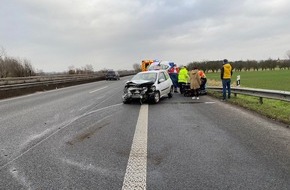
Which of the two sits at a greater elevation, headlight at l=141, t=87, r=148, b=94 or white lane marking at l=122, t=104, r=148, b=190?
headlight at l=141, t=87, r=148, b=94

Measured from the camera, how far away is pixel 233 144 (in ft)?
21.2

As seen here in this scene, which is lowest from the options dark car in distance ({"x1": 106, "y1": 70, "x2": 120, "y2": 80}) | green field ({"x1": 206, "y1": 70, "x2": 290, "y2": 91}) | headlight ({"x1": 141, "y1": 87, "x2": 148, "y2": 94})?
green field ({"x1": 206, "y1": 70, "x2": 290, "y2": 91})

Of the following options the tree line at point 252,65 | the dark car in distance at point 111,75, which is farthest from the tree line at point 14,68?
the tree line at point 252,65

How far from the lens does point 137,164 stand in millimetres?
5215

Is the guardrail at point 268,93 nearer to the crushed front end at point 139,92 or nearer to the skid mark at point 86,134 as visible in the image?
the crushed front end at point 139,92

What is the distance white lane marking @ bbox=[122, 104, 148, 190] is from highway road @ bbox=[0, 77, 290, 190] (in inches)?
0.5

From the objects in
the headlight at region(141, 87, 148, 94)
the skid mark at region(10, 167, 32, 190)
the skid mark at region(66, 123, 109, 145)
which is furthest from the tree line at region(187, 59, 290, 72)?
the skid mark at region(10, 167, 32, 190)

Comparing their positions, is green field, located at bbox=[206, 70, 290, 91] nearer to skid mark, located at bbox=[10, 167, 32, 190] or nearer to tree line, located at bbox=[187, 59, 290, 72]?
skid mark, located at bbox=[10, 167, 32, 190]

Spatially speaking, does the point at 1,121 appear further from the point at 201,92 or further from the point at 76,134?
the point at 201,92

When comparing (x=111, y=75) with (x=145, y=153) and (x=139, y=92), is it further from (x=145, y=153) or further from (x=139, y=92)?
(x=145, y=153)

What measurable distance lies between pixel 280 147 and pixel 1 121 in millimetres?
8043

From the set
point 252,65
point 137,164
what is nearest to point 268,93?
point 137,164

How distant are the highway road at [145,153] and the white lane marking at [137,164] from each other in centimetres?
1

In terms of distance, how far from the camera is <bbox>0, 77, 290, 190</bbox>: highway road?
4414mm
